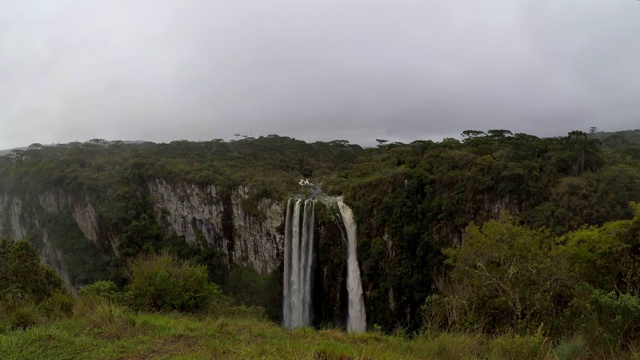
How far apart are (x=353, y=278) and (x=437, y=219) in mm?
8781

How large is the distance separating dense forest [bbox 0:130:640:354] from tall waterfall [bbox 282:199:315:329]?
2.36 metres

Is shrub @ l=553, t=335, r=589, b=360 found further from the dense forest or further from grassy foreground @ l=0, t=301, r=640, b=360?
the dense forest

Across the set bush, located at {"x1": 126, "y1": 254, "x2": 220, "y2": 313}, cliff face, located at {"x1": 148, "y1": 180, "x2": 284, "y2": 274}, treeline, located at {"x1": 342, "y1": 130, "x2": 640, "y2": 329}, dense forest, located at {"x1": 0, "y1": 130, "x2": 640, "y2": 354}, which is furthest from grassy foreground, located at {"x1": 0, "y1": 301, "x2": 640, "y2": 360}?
cliff face, located at {"x1": 148, "y1": 180, "x2": 284, "y2": 274}

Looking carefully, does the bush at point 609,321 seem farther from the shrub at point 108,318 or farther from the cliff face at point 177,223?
the cliff face at point 177,223

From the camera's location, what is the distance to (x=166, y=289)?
8391 millimetres

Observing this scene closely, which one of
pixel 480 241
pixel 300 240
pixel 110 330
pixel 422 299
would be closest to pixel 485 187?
pixel 422 299

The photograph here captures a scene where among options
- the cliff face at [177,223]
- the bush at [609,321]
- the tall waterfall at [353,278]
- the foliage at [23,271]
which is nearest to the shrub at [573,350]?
the bush at [609,321]

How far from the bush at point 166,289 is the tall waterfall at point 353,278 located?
2344 centimetres

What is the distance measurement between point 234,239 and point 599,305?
36.0 metres

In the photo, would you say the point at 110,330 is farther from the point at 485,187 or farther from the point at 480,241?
the point at 485,187

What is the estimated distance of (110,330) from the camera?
18.4ft

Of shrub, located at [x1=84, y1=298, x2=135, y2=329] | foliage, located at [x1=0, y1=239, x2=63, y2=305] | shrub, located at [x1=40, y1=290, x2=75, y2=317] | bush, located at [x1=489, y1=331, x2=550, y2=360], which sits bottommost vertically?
foliage, located at [x1=0, y1=239, x2=63, y2=305]

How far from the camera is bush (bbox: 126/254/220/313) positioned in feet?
27.2

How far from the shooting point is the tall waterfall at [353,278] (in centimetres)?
3055
